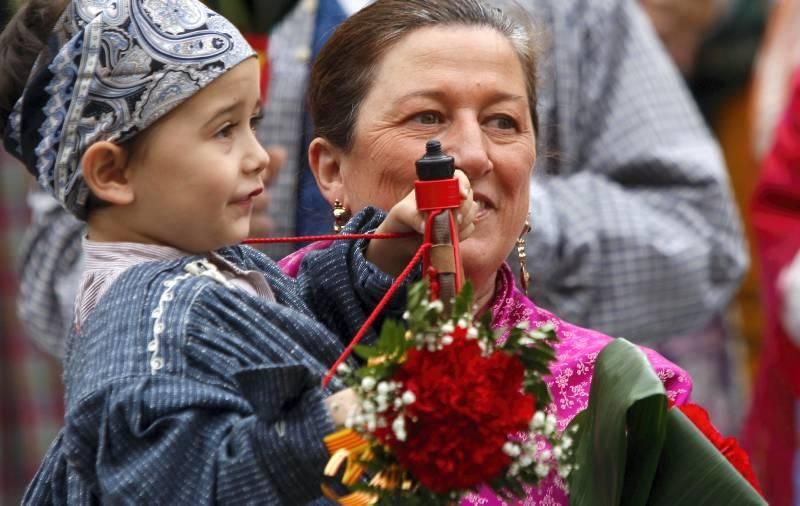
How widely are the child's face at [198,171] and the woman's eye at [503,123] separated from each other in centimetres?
55

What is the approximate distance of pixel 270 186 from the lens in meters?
4.01

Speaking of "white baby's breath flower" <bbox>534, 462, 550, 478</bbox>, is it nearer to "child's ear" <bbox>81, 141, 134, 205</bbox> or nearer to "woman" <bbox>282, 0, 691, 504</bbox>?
"woman" <bbox>282, 0, 691, 504</bbox>

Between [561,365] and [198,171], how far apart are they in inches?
29.7

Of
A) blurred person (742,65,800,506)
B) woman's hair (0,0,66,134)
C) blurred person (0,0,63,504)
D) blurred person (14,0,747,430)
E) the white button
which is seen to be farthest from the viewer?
blurred person (0,0,63,504)

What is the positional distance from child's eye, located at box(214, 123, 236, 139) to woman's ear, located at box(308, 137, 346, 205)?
1.93 ft

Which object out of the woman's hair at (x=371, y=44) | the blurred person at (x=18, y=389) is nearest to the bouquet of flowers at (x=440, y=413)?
the woman's hair at (x=371, y=44)

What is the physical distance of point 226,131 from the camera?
249 centimetres

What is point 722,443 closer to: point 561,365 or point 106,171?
point 561,365

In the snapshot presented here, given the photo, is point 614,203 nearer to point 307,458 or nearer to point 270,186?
point 270,186

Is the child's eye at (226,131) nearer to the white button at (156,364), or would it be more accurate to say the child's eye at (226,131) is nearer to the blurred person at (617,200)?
the white button at (156,364)

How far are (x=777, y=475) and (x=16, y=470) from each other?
7.93 ft

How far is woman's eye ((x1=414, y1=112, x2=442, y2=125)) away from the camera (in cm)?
291

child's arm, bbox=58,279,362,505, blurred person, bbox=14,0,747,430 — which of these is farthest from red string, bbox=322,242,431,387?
blurred person, bbox=14,0,747,430

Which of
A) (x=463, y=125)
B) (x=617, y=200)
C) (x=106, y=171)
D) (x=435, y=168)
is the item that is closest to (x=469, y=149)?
(x=463, y=125)
